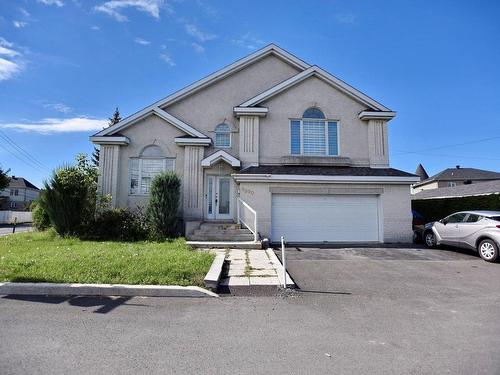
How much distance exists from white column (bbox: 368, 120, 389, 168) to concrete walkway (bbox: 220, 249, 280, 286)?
8341 mm

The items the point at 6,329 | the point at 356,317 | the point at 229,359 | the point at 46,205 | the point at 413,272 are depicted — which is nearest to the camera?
the point at 229,359

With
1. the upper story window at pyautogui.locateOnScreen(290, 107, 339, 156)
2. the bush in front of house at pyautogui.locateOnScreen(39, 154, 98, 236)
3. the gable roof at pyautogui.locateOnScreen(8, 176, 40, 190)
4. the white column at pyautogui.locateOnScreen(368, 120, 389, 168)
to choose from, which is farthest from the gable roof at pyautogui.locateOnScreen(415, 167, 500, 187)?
the gable roof at pyautogui.locateOnScreen(8, 176, 40, 190)

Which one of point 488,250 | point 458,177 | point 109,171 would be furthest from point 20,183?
point 458,177

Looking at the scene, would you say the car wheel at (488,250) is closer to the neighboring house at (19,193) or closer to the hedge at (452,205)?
the hedge at (452,205)

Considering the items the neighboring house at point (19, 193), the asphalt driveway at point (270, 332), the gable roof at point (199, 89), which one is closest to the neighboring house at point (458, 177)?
the gable roof at point (199, 89)

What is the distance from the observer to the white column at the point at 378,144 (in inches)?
613

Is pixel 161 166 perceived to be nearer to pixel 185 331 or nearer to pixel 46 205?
pixel 46 205

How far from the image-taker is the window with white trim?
15.4 meters

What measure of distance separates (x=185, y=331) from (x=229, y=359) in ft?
3.34

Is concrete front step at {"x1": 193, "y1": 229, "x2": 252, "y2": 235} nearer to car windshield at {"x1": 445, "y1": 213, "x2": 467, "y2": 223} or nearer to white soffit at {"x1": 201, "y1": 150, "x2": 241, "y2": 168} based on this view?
white soffit at {"x1": 201, "y1": 150, "x2": 241, "y2": 168}

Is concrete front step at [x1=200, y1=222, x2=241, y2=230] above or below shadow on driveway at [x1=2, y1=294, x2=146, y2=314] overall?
above

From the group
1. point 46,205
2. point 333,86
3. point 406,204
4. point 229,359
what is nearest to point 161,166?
point 46,205

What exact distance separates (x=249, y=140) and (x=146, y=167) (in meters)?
5.28

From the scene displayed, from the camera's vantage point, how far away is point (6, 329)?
4.30 metres
